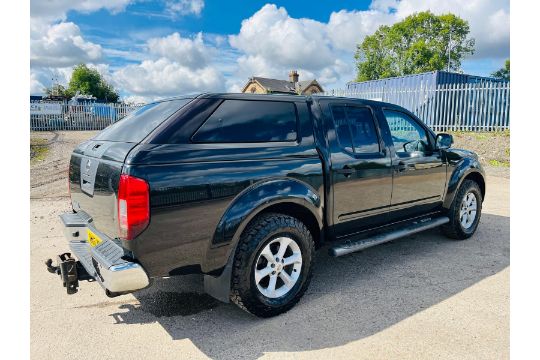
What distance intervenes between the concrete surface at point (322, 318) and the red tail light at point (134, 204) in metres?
0.92

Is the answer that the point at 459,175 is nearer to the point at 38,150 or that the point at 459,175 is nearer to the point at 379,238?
the point at 379,238

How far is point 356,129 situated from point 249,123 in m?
1.27

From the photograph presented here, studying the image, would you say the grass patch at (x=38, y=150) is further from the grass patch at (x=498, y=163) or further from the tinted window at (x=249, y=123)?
the grass patch at (x=498, y=163)

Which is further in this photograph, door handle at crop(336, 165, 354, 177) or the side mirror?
the side mirror

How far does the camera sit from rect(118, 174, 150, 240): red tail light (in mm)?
2453

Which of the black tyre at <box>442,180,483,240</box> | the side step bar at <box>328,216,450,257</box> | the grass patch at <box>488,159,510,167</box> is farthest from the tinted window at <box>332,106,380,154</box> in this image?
the grass patch at <box>488,159,510,167</box>

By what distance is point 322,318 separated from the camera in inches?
122

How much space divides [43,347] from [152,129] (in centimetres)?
176

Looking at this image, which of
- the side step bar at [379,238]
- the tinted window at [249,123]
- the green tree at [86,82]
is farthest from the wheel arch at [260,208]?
the green tree at [86,82]

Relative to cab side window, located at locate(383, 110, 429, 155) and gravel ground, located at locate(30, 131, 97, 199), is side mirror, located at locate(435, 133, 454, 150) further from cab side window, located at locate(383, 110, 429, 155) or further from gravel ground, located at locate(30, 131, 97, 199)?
gravel ground, located at locate(30, 131, 97, 199)

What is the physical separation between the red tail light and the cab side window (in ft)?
9.20

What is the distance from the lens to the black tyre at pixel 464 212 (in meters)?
4.91

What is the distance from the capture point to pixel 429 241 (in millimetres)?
5086
